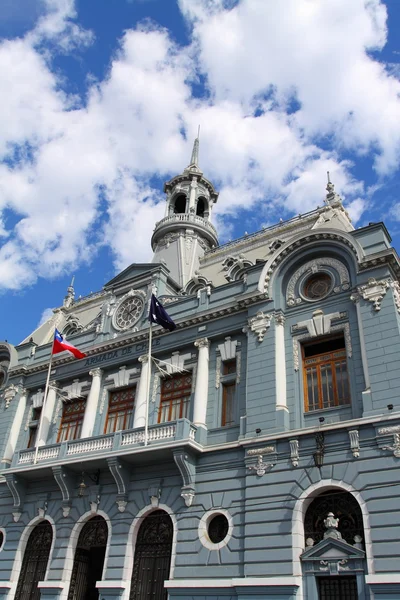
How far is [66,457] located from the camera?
81.7 feet

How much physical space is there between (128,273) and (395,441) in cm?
1825

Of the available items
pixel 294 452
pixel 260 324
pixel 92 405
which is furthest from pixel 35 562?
pixel 260 324

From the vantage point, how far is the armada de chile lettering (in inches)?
1081

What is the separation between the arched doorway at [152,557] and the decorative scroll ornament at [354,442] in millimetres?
8368

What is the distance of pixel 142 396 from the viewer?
25562 millimetres

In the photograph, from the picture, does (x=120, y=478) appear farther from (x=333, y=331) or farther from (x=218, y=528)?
(x=333, y=331)

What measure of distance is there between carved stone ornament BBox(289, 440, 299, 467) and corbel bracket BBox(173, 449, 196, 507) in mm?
4428

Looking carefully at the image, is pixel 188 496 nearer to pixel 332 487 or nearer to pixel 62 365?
pixel 332 487

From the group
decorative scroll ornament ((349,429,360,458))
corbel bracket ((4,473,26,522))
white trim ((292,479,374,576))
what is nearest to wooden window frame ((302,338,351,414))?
decorative scroll ornament ((349,429,360,458))

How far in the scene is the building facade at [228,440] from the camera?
1827 centimetres

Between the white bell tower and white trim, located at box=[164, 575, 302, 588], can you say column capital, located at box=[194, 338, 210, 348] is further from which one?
white trim, located at box=[164, 575, 302, 588]

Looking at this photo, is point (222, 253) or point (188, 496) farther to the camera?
point (222, 253)

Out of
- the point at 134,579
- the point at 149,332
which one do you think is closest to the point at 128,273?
the point at 149,332

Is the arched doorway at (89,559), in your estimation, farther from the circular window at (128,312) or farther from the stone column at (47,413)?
the circular window at (128,312)
